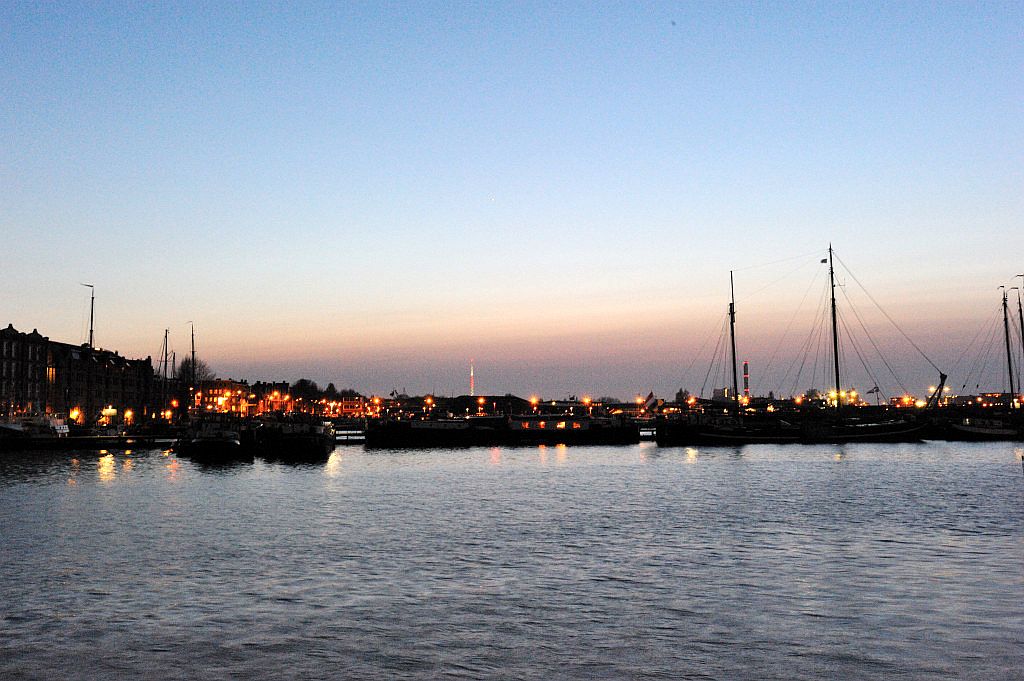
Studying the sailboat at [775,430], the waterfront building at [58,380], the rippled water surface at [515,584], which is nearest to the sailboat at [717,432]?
the sailboat at [775,430]

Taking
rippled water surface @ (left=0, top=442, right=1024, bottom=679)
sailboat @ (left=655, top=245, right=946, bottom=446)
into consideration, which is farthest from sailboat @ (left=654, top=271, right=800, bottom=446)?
rippled water surface @ (left=0, top=442, right=1024, bottom=679)

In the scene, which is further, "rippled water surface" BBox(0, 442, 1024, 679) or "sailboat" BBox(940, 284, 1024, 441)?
"sailboat" BBox(940, 284, 1024, 441)

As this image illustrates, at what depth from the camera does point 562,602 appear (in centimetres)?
2688

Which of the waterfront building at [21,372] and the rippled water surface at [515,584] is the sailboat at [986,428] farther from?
the waterfront building at [21,372]

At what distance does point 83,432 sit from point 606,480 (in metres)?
99.3

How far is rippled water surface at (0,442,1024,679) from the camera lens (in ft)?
67.9

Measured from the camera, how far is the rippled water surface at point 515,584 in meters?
20.7

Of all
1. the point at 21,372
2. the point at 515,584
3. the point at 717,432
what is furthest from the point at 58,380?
the point at 515,584

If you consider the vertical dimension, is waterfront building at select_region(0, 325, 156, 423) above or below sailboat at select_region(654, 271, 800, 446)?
above

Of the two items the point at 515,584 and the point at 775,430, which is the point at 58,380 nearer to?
the point at 775,430

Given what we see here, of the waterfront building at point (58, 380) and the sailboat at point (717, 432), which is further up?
the waterfront building at point (58, 380)

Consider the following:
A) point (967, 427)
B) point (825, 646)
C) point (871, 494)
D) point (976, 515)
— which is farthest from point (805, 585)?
point (967, 427)

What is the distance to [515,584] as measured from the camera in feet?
97.5

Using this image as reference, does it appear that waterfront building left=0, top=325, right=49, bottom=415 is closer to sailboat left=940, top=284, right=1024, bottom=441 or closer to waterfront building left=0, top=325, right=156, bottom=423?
waterfront building left=0, top=325, right=156, bottom=423
